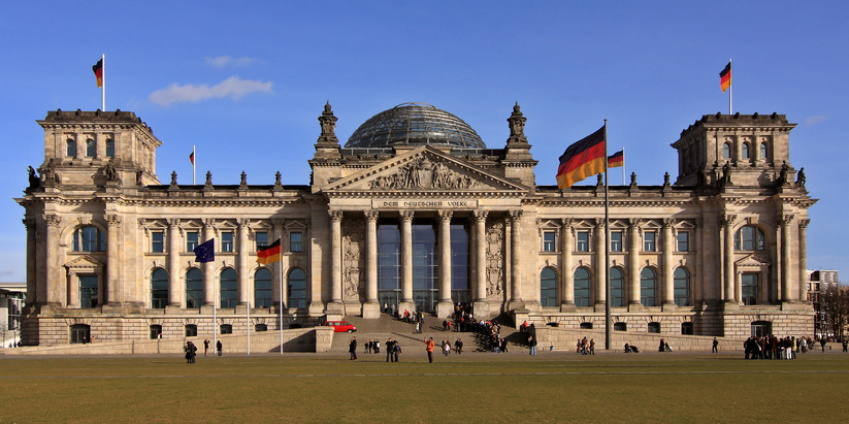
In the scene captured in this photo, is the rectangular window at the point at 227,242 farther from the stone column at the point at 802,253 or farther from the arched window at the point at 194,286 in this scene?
the stone column at the point at 802,253

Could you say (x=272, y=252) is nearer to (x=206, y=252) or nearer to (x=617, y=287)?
(x=206, y=252)

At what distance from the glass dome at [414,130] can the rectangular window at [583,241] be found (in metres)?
16.1

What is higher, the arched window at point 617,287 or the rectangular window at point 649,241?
the rectangular window at point 649,241

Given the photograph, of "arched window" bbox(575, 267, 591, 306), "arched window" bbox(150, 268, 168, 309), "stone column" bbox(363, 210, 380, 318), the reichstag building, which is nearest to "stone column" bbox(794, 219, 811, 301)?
the reichstag building

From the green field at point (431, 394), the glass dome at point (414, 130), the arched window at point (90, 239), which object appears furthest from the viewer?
the glass dome at point (414, 130)

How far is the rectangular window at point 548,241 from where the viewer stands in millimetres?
92562

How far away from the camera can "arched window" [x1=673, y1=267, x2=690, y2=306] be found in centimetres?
9312

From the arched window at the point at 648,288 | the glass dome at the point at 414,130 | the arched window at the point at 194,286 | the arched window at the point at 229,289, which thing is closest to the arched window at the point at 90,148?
the arched window at the point at 194,286

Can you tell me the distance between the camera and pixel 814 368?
45406 millimetres

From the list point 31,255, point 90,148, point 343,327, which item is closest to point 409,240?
point 343,327

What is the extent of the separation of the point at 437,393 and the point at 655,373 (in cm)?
1272

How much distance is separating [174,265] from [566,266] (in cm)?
3834

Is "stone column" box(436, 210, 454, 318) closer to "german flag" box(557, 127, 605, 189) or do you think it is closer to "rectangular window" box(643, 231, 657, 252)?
"german flag" box(557, 127, 605, 189)

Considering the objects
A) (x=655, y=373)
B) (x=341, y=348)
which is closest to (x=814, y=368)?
(x=655, y=373)
